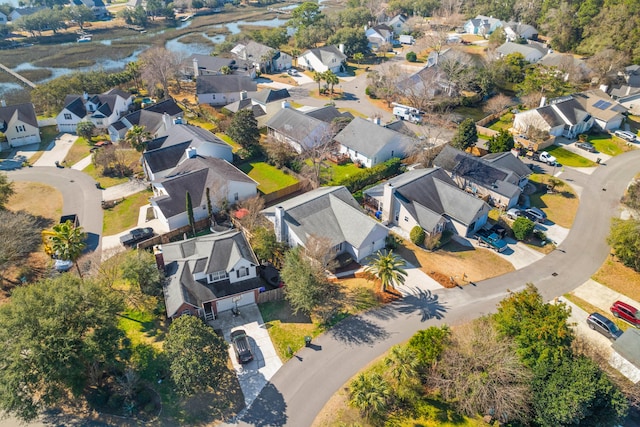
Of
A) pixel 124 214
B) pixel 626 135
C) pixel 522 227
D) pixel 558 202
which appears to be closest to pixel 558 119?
pixel 626 135

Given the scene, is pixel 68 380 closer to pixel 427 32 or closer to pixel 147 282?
pixel 147 282

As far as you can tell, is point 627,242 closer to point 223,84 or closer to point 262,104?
point 262,104

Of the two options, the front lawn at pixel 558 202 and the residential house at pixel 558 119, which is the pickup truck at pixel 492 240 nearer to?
the front lawn at pixel 558 202

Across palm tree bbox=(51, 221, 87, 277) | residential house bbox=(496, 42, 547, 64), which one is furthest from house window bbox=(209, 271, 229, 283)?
residential house bbox=(496, 42, 547, 64)

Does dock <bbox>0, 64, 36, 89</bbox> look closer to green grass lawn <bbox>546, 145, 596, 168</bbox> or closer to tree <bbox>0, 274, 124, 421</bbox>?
tree <bbox>0, 274, 124, 421</bbox>

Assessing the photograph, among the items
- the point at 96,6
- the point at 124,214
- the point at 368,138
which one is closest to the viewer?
the point at 124,214

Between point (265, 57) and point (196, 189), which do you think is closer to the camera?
point (196, 189)
